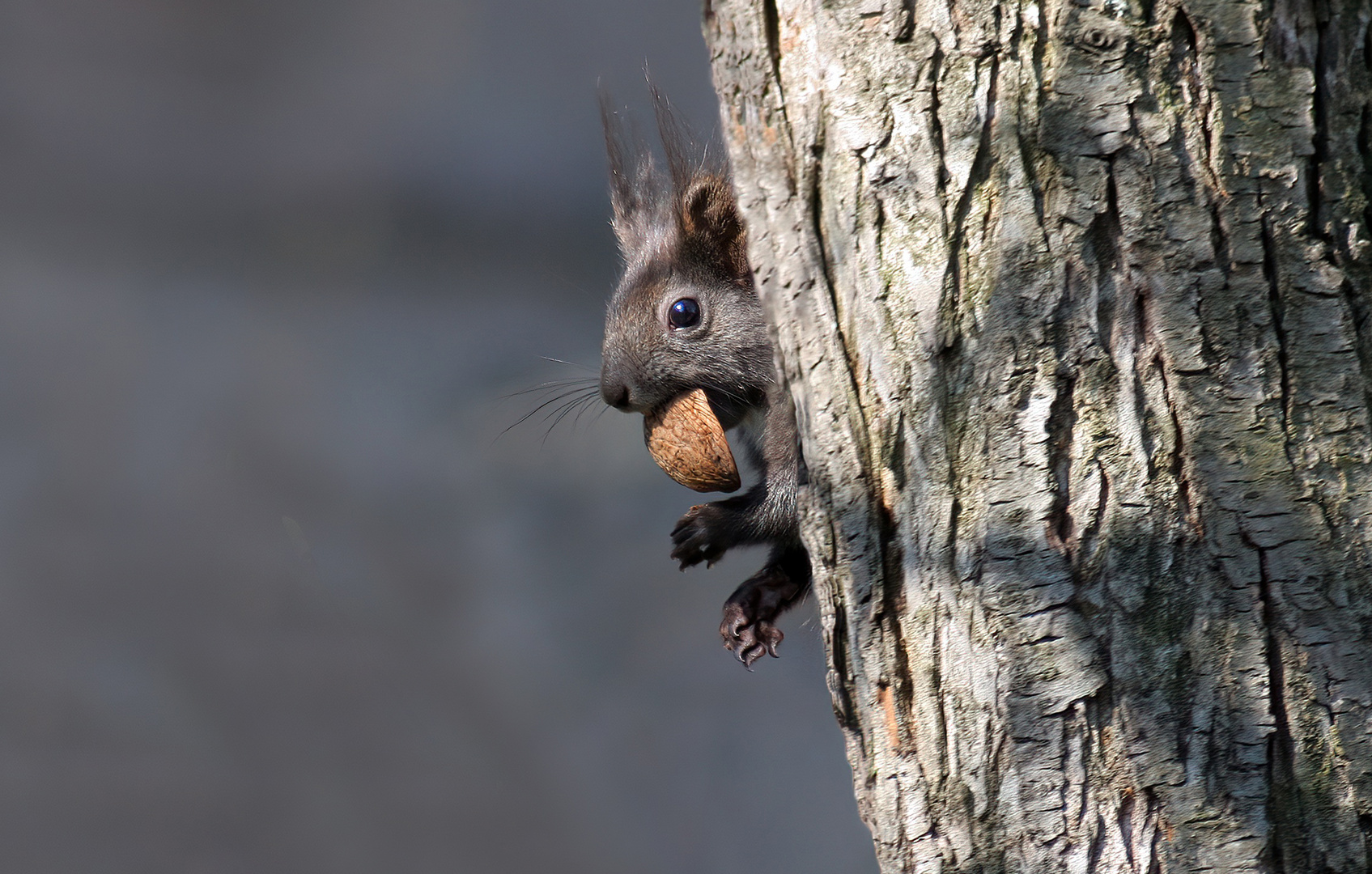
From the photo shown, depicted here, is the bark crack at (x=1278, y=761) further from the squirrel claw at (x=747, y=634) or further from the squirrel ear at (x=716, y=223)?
the squirrel ear at (x=716, y=223)

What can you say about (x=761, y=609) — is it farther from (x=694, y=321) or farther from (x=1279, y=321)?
(x=1279, y=321)

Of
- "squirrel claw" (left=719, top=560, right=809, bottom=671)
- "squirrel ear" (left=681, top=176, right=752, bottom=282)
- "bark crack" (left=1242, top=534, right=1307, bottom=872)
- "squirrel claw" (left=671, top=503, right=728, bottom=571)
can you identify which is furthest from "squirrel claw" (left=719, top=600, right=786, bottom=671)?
"bark crack" (left=1242, top=534, right=1307, bottom=872)

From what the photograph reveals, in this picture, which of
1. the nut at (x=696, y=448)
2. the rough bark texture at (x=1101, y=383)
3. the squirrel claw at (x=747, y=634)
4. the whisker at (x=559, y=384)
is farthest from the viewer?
the whisker at (x=559, y=384)

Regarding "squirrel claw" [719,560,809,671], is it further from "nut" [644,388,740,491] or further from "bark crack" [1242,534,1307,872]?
"bark crack" [1242,534,1307,872]

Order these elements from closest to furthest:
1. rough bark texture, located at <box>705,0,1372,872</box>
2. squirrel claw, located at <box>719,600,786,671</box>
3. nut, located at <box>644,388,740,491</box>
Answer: rough bark texture, located at <box>705,0,1372,872</box> → nut, located at <box>644,388,740,491</box> → squirrel claw, located at <box>719,600,786,671</box>

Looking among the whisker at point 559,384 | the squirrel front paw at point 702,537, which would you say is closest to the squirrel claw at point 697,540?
the squirrel front paw at point 702,537

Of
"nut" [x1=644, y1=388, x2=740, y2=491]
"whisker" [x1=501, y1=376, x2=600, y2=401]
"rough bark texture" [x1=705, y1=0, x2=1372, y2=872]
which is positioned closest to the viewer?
"rough bark texture" [x1=705, y1=0, x2=1372, y2=872]

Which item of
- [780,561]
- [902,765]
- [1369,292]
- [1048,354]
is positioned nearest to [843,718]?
[902,765]
